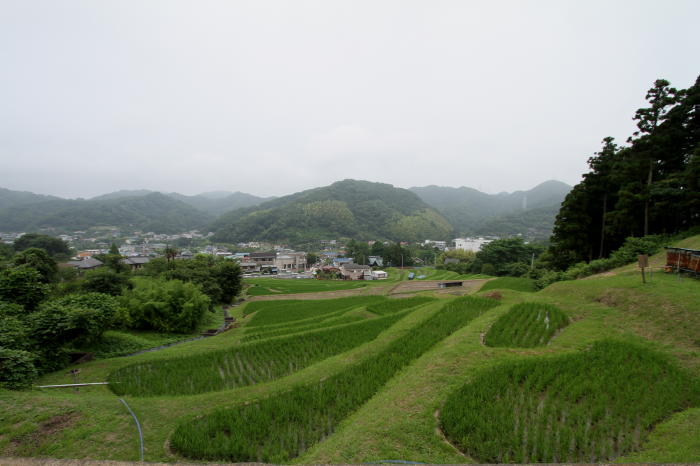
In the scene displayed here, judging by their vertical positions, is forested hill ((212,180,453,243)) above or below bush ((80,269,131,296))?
above

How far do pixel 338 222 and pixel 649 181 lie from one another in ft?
381

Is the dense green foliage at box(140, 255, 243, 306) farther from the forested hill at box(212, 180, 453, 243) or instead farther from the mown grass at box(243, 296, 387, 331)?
the forested hill at box(212, 180, 453, 243)

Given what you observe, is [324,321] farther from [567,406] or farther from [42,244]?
[42,244]

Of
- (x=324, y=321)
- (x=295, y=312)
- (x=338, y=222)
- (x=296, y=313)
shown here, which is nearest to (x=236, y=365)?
(x=324, y=321)

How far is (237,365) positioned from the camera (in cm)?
1122

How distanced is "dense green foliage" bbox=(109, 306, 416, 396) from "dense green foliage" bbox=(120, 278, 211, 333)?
778 centimetres

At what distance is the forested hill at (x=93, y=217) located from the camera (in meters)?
138

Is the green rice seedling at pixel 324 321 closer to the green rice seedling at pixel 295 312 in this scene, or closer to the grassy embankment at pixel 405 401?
the green rice seedling at pixel 295 312

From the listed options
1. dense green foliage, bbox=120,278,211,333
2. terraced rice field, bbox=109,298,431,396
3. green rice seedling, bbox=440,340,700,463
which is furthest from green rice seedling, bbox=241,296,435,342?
green rice seedling, bbox=440,340,700,463

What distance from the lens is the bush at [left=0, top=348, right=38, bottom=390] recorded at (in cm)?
818

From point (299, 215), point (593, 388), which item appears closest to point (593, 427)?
point (593, 388)

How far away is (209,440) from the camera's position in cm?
610

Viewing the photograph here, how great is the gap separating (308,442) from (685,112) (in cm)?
2920

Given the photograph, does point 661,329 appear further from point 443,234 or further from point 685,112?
point 443,234
